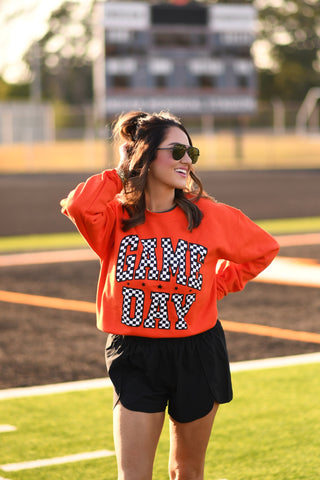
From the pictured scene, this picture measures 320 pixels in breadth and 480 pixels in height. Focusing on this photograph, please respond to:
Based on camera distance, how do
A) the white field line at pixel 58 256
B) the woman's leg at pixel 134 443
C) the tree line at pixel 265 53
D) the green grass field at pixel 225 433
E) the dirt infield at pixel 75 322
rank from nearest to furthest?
the woman's leg at pixel 134 443 < the green grass field at pixel 225 433 < the dirt infield at pixel 75 322 < the white field line at pixel 58 256 < the tree line at pixel 265 53

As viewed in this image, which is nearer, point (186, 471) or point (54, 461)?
point (186, 471)

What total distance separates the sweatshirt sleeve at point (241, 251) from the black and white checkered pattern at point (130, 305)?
0.39 meters

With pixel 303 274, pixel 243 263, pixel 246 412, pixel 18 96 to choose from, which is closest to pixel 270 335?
pixel 246 412

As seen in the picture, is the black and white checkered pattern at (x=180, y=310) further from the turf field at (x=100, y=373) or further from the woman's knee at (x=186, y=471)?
the turf field at (x=100, y=373)

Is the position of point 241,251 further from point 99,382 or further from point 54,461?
point 99,382

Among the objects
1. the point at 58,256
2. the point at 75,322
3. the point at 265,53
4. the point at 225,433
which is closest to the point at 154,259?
the point at 225,433

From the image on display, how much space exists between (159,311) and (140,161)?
1.86ft

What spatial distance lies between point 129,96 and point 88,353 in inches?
1042

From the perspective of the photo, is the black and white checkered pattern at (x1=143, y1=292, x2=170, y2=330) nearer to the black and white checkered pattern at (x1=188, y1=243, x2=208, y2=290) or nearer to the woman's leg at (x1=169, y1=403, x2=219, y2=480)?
the black and white checkered pattern at (x1=188, y1=243, x2=208, y2=290)

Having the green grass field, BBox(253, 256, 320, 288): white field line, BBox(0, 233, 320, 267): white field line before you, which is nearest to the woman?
→ the green grass field

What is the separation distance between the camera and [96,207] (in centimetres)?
351

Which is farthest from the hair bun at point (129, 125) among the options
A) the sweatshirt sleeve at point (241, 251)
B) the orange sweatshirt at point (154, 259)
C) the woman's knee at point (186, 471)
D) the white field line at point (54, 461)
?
the white field line at point (54, 461)

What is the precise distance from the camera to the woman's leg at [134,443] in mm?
3375

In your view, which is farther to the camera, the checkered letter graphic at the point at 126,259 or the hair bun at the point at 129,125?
the hair bun at the point at 129,125
